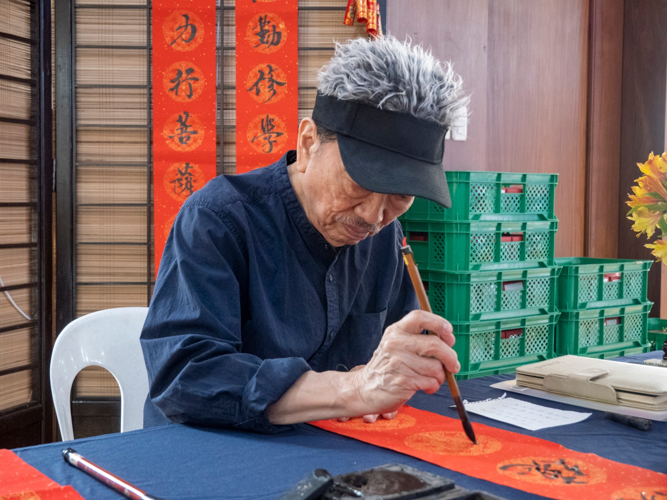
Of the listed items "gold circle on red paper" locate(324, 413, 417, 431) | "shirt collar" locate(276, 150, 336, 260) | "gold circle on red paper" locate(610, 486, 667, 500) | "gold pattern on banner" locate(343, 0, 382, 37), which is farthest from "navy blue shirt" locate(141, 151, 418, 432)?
"gold pattern on banner" locate(343, 0, 382, 37)

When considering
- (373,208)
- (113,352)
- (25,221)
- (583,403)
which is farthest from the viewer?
(25,221)

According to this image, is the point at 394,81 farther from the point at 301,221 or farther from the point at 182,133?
the point at 182,133

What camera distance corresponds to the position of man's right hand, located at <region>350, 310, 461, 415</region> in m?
1.01

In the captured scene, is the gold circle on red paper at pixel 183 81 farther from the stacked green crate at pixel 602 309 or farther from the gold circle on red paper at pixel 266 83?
the stacked green crate at pixel 602 309

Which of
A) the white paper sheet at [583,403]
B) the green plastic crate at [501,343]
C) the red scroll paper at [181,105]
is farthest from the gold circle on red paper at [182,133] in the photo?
the white paper sheet at [583,403]

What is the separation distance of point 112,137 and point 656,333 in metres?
2.99

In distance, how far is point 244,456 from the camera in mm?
940

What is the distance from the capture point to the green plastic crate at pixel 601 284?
295 centimetres

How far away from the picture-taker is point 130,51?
3.15 meters

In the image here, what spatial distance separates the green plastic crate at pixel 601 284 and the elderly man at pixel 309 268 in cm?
183

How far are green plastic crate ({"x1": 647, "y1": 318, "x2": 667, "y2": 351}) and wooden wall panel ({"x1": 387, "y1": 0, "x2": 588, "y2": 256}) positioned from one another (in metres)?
0.79

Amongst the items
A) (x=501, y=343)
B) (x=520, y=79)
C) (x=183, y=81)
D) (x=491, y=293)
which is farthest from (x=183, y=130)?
(x=520, y=79)

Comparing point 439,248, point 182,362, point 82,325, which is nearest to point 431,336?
point 182,362

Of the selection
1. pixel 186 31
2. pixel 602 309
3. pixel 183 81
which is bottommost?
pixel 602 309
